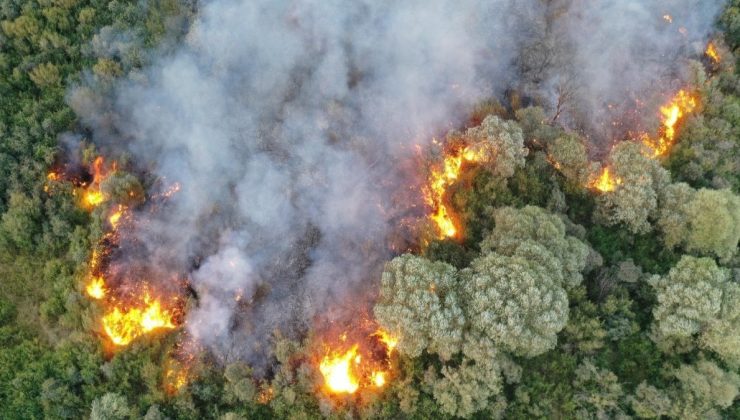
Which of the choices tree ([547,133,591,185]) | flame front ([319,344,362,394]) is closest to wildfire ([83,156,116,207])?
flame front ([319,344,362,394])

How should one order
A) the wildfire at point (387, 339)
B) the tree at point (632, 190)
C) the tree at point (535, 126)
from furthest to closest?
the tree at point (535, 126)
the tree at point (632, 190)
the wildfire at point (387, 339)

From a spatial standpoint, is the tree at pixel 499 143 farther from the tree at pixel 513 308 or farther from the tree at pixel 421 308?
the tree at pixel 421 308

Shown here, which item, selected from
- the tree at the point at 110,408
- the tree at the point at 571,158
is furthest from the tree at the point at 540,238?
the tree at the point at 110,408

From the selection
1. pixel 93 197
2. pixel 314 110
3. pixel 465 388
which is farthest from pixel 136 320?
pixel 465 388

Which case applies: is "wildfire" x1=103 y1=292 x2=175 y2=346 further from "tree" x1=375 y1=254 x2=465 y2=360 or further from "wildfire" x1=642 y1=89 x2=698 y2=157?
"wildfire" x1=642 y1=89 x2=698 y2=157

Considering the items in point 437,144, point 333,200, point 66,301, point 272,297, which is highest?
point 437,144

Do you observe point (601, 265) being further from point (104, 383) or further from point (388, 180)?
point (104, 383)

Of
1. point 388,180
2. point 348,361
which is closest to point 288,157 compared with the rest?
point 388,180
